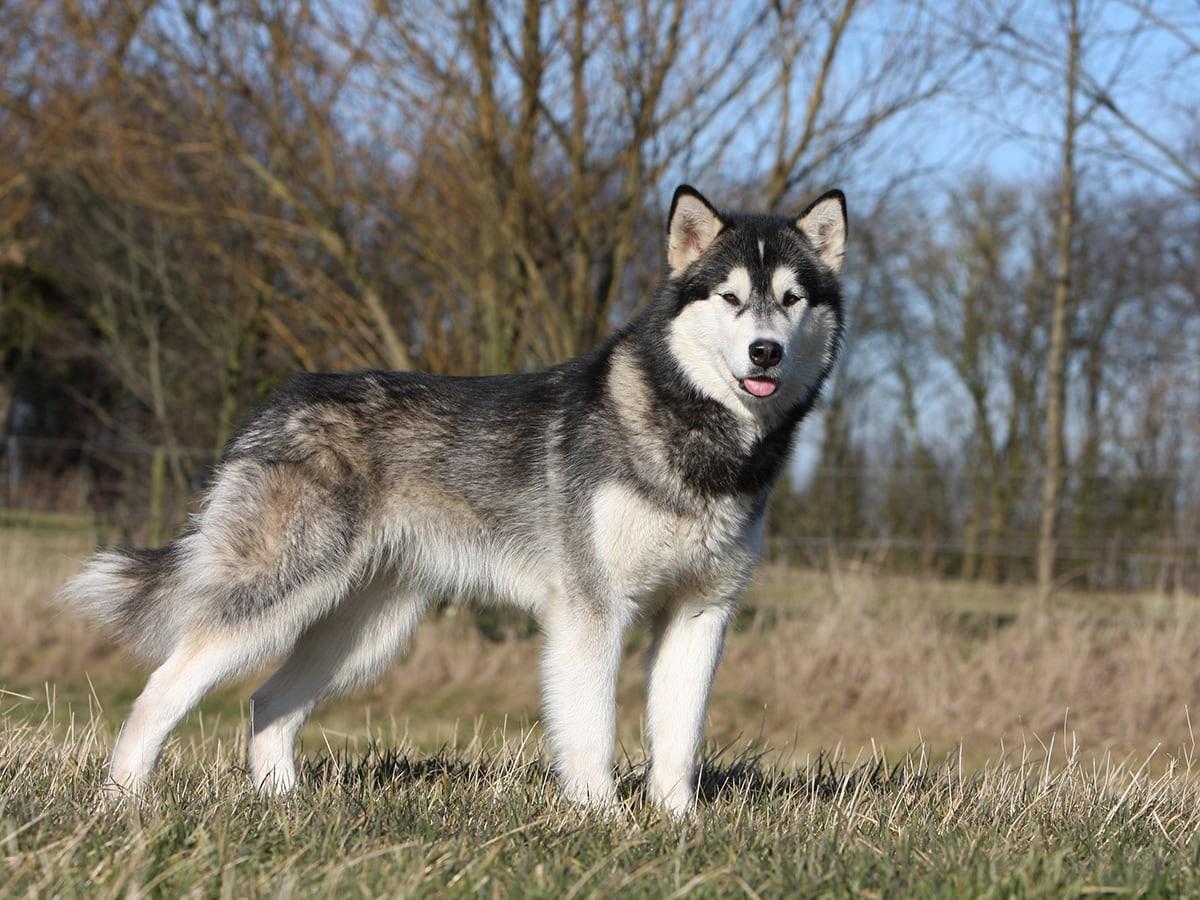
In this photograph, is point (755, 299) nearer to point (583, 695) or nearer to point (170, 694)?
point (583, 695)

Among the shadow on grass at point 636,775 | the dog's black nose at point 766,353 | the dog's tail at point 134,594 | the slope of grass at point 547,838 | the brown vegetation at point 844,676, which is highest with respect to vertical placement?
the dog's black nose at point 766,353

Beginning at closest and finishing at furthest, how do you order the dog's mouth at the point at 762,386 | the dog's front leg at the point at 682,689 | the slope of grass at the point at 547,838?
the slope of grass at the point at 547,838, the dog's mouth at the point at 762,386, the dog's front leg at the point at 682,689

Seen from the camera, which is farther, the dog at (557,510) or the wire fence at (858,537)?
the wire fence at (858,537)

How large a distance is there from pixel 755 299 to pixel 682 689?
1379 mm

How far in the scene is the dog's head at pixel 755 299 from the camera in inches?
167

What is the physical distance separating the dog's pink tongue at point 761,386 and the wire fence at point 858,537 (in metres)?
7.27

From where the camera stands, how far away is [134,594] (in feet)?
15.5

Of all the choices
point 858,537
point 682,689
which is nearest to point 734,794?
point 682,689

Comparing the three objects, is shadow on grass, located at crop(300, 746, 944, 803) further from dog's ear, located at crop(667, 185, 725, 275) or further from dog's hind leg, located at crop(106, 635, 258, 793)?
dog's ear, located at crop(667, 185, 725, 275)

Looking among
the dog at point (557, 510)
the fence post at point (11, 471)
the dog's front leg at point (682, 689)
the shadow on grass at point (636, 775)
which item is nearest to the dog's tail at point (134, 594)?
the dog at point (557, 510)

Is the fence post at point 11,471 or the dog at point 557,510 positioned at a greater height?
the dog at point 557,510

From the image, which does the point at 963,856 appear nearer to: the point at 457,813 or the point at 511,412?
the point at 457,813

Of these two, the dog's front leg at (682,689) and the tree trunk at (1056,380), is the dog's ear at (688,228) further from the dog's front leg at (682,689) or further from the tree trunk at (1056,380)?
the tree trunk at (1056,380)

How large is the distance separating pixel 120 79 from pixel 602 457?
26.6 feet
